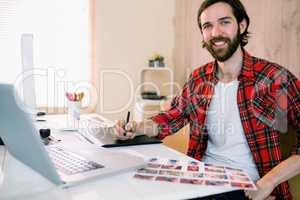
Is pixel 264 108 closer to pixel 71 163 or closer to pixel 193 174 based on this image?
pixel 193 174

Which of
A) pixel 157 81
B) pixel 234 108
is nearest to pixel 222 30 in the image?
pixel 234 108

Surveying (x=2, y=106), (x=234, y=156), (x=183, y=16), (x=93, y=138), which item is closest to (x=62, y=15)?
(x=183, y=16)

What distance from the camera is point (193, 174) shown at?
0.92 meters

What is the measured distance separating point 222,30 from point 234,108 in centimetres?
37

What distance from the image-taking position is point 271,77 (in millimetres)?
1354

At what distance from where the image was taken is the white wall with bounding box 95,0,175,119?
345 centimetres

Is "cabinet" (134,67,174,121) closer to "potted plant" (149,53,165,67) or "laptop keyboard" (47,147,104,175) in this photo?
"potted plant" (149,53,165,67)

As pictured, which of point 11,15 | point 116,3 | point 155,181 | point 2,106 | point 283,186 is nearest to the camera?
point 2,106

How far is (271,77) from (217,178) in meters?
0.63

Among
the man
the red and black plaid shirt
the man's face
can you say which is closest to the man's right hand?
the man

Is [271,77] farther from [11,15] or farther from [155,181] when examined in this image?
[11,15]

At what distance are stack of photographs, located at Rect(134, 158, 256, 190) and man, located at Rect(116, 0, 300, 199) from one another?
257mm

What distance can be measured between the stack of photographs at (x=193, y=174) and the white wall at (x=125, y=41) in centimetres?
256

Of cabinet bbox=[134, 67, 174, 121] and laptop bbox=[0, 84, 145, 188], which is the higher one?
laptop bbox=[0, 84, 145, 188]
